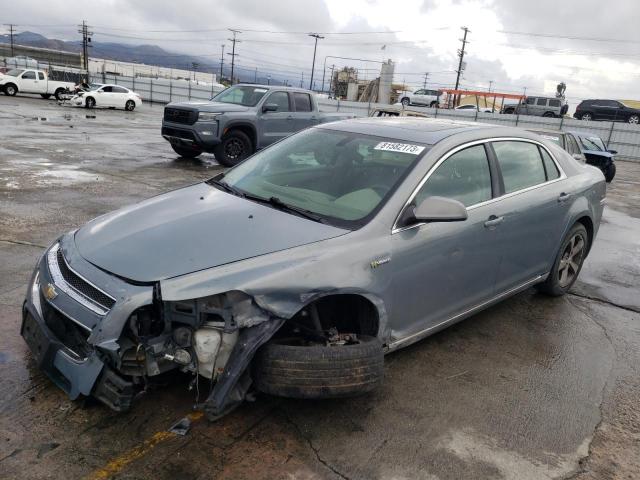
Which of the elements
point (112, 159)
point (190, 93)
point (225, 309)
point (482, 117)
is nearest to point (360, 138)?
point (225, 309)

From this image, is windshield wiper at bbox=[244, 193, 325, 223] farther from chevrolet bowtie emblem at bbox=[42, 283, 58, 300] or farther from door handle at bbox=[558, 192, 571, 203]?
door handle at bbox=[558, 192, 571, 203]

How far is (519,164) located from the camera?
14.5 ft

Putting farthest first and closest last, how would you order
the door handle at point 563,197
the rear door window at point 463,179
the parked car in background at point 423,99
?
the parked car in background at point 423,99 < the door handle at point 563,197 < the rear door window at point 463,179

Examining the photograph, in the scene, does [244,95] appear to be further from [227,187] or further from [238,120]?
[227,187]

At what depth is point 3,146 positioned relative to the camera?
498 inches

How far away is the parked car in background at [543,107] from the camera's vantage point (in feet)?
118

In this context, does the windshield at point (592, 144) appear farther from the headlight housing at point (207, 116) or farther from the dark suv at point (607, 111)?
the dark suv at point (607, 111)

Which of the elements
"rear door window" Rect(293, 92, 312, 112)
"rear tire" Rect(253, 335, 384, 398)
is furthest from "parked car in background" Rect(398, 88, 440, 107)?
"rear tire" Rect(253, 335, 384, 398)

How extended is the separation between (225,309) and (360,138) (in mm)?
1876

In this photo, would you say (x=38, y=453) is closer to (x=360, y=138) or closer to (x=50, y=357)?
(x=50, y=357)

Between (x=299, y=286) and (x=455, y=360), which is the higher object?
(x=299, y=286)

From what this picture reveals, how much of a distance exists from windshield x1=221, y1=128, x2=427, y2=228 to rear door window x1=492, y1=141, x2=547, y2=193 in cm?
90

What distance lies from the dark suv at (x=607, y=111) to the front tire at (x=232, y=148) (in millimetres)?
30297

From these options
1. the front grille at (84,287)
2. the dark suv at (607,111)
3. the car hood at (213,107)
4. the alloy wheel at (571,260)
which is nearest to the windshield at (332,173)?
the front grille at (84,287)
